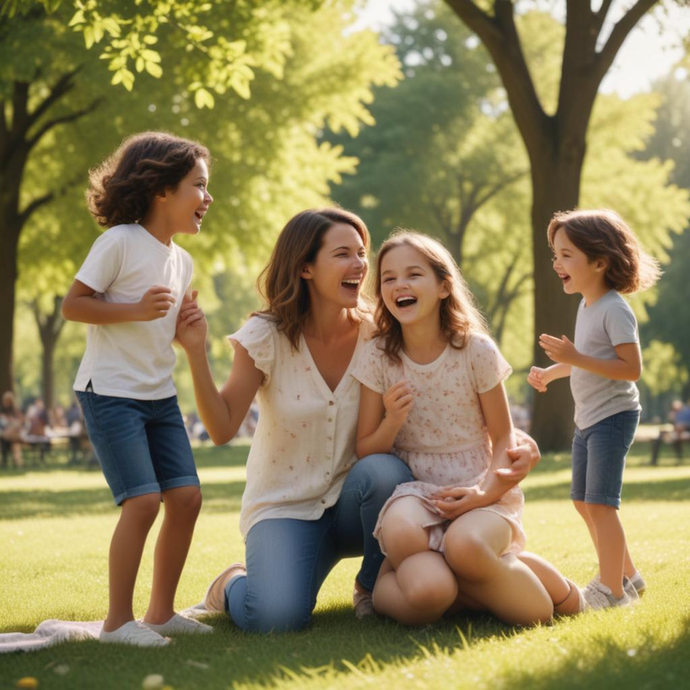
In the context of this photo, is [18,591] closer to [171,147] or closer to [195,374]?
[195,374]

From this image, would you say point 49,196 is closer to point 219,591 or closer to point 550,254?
point 550,254

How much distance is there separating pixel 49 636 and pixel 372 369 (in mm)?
1889

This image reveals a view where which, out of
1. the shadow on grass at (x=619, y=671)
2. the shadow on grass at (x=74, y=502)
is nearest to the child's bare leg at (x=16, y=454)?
the shadow on grass at (x=74, y=502)

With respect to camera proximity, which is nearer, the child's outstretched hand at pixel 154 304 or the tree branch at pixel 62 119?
the child's outstretched hand at pixel 154 304

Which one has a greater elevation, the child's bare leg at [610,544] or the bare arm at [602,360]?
the bare arm at [602,360]

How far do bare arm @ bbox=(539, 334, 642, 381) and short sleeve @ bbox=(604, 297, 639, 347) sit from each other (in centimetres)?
3

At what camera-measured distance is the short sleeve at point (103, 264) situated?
15.0 feet

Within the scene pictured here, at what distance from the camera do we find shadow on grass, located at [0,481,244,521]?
11.4m

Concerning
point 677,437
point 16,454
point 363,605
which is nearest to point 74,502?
point 363,605

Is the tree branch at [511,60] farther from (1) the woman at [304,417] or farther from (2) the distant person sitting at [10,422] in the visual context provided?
(1) the woman at [304,417]

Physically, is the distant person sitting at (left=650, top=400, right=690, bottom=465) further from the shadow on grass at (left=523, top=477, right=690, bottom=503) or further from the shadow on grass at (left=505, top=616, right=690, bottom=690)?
the shadow on grass at (left=505, top=616, right=690, bottom=690)

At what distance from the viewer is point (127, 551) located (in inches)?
176

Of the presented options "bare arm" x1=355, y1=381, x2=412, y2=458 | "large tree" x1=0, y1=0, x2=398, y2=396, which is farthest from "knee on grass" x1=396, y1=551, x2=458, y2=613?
"large tree" x1=0, y1=0, x2=398, y2=396

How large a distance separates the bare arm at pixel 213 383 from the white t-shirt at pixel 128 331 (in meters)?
0.10
